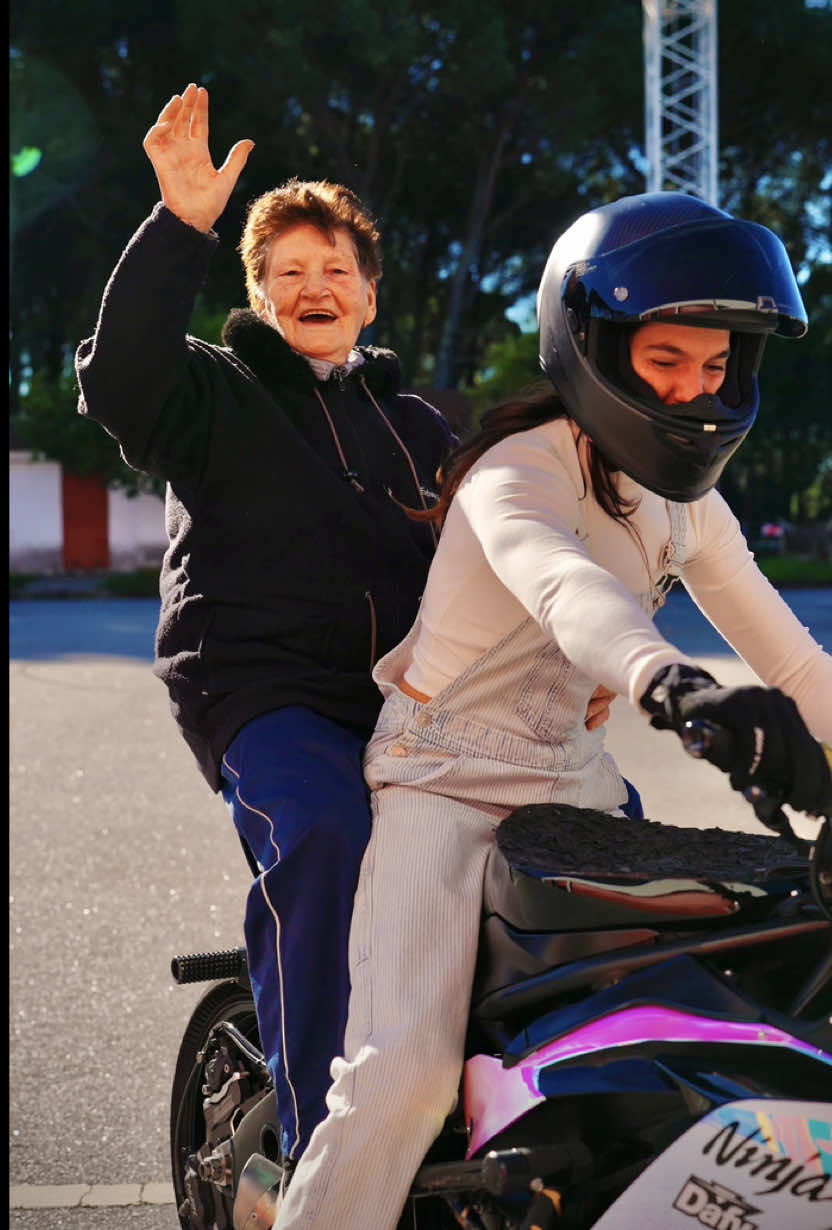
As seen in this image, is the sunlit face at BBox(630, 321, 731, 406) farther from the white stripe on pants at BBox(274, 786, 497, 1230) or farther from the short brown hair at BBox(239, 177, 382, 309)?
the short brown hair at BBox(239, 177, 382, 309)

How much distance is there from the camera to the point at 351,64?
34.7m

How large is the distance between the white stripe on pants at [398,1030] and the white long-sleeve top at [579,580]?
289 mm

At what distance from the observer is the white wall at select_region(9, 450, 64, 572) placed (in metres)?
37.8

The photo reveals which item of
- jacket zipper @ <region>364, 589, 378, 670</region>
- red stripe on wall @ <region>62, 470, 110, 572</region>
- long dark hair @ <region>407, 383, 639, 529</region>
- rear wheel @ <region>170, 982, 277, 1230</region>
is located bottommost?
red stripe on wall @ <region>62, 470, 110, 572</region>

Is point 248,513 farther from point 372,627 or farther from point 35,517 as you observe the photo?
point 35,517

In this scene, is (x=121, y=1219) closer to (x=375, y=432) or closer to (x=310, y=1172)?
(x=310, y=1172)

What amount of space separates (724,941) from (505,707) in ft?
1.98

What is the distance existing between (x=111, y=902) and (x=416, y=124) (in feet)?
104

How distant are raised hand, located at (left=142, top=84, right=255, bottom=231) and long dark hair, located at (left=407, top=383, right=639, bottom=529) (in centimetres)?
79

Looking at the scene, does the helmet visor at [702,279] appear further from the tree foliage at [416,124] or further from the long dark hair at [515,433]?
the tree foliage at [416,124]

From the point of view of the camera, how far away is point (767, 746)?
1778mm

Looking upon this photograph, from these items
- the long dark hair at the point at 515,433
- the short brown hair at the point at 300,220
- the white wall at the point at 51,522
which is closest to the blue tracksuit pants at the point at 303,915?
the long dark hair at the point at 515,433

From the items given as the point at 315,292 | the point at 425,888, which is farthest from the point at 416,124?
the point at 425,888

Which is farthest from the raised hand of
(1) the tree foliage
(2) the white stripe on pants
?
(1) the tree foliage
